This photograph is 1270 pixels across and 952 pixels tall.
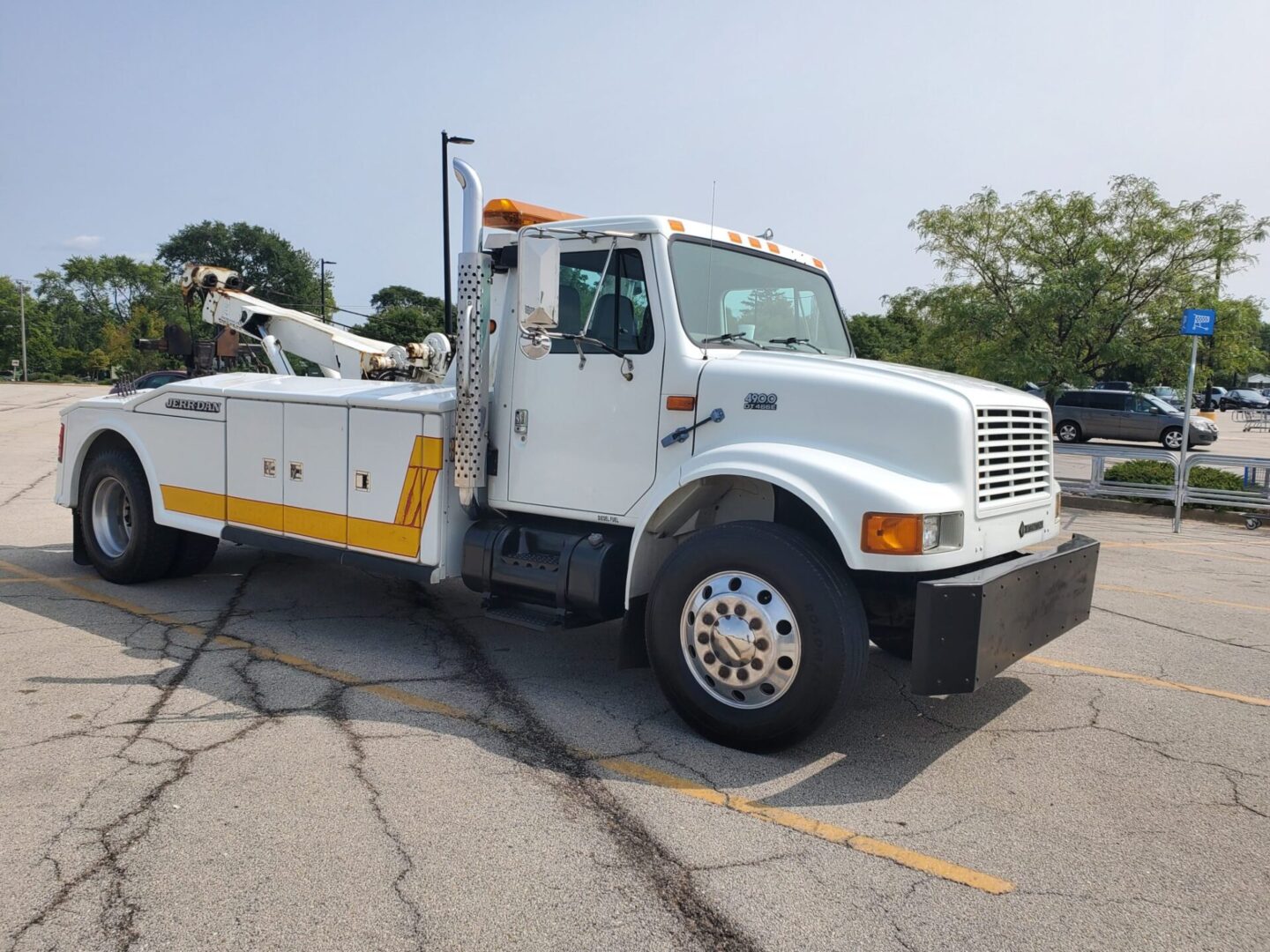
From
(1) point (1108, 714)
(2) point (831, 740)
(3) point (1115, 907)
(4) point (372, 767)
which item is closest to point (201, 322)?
(4) point (372, 767)

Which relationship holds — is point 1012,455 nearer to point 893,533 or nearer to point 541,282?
point 893,533

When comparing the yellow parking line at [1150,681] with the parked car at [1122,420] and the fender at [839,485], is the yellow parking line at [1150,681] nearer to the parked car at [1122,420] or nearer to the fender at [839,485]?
the fender at [839,485]

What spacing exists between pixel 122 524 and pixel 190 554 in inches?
24.5

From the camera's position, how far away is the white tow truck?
4168 mm

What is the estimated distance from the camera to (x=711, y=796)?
3.98 m

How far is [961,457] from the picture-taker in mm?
4254

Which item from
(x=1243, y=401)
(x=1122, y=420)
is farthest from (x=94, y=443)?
(x=1243, y=401)

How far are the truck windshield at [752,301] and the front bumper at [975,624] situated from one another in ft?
5.51

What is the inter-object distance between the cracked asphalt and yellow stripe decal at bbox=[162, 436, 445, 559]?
2.18 feet

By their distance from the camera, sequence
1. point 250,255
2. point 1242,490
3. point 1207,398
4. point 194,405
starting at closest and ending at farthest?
point 194,405 < point 1242,490 < point 1207,398 < point 250,255

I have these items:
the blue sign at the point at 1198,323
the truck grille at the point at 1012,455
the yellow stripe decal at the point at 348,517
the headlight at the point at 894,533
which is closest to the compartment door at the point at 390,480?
the yellow stripe decal at the point at 348,517

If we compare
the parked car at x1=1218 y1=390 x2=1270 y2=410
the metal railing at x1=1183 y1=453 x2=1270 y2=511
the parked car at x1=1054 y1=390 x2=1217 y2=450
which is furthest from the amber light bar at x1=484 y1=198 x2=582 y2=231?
the parked car at x1=1218 y1=390 x2=1270 y2=410

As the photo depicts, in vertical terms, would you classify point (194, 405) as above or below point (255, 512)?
above

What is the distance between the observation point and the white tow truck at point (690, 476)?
13.7 feet
